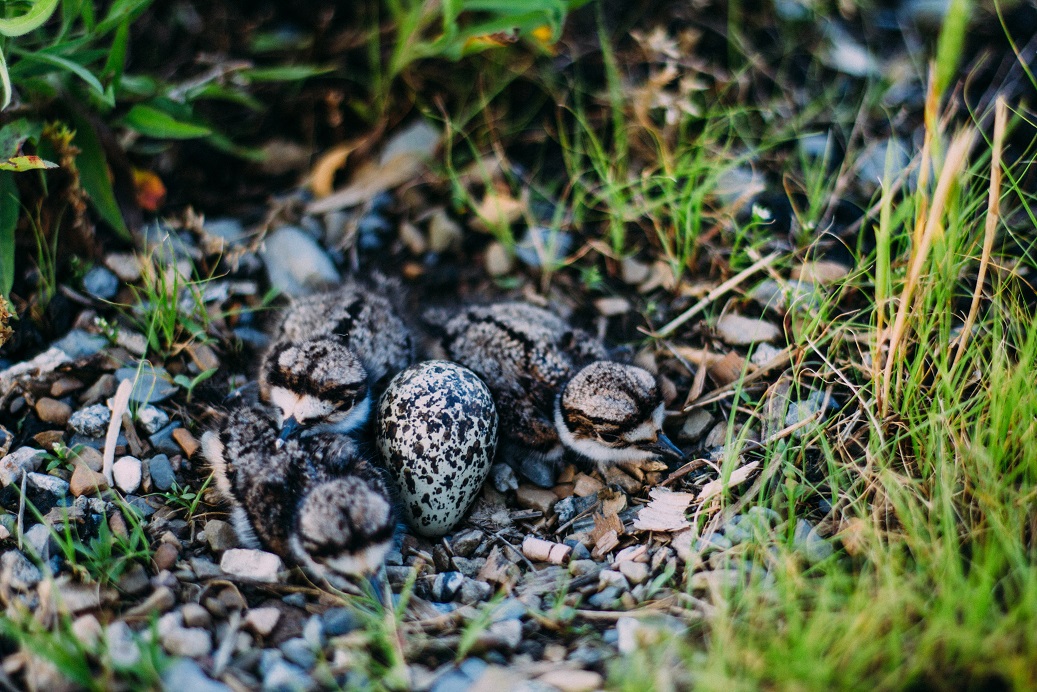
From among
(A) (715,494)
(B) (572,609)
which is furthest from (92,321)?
(A) (715,494)

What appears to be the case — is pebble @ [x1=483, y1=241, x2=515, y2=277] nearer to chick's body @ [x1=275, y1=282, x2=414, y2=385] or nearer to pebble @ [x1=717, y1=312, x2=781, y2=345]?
chick's body @ [x1=275, y1=282, x2=414, y2=385]

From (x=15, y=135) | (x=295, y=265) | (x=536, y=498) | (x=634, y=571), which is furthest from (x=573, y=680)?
(x=15, y=135)

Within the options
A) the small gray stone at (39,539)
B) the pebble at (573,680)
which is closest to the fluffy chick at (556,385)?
the pebble at (573,680)

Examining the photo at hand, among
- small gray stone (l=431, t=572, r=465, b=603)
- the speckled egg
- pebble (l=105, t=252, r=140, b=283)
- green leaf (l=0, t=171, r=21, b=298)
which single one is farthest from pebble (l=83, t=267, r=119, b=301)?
small gray stone (l=431, t=572, r=465, b=603)

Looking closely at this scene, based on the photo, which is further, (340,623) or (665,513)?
(665,513)

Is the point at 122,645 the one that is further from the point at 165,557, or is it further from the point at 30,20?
the point at 30,20

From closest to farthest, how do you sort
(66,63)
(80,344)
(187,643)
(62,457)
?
1. (187,643)
2. (62,457)
3. (66,63)
4. (80,344)

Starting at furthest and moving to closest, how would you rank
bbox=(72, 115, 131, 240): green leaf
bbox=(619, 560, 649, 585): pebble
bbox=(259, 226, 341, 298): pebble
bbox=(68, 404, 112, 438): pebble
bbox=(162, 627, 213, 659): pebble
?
bbox=(259, 226, 341, 298): pebble → bbox=(72, 115, 131, 240): green leaf → bbox=(68, 404, 112, 438): pebble → bbox=(619, 560, 649, 585): pebble → bbox=(162, 627, 213, 659): pebble
